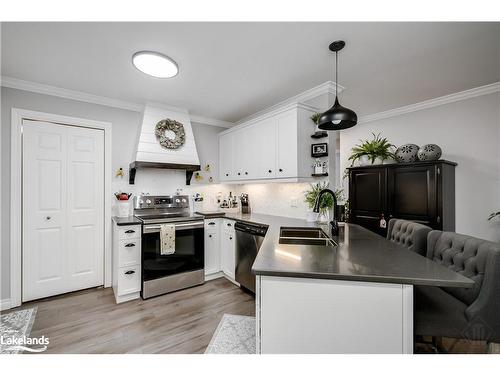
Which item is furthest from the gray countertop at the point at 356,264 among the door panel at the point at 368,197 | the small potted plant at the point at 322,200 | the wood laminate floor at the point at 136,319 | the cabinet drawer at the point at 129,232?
the cabinet drawer at the point at 129,232

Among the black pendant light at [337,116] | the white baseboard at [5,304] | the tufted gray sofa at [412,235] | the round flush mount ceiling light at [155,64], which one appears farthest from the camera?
the white baseboard at [5,304]

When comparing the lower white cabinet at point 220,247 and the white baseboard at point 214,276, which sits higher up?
the lower white cabinet at point 220,247

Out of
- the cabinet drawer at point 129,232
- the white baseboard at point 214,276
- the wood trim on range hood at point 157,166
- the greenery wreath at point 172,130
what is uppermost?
the greenery wreath at point 172,130

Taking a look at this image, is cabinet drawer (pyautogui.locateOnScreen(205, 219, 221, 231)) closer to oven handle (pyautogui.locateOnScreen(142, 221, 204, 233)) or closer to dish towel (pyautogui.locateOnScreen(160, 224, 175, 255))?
oven handle (pyautogui.locateOnScreen(142, 221, 204, 233))

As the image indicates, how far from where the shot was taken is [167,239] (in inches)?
111

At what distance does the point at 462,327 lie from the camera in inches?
48.0

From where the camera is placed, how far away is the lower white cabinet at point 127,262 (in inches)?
105

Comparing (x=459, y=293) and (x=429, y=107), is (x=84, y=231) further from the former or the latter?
(x=429, y=107)

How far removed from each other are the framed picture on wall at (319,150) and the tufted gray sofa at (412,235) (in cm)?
105

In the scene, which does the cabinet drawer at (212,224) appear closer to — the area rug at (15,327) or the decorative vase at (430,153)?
the area rug at (15,327)

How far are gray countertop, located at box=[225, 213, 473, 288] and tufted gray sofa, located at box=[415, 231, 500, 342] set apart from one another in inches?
11.4
